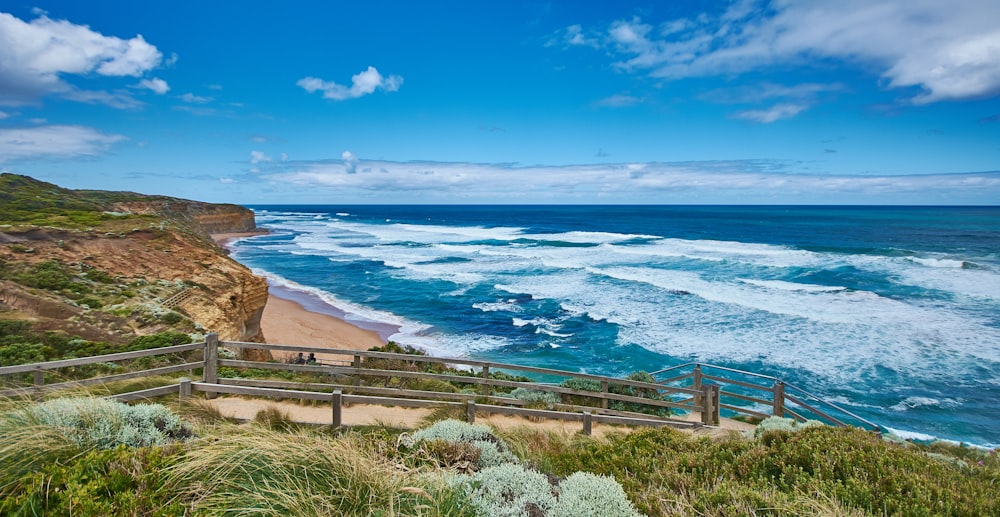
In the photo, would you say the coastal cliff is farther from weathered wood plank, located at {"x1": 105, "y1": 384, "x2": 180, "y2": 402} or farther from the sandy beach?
weathered wood plank, located at {"x1": 105, "y1": 384, "x2": 180, "y2": 402}

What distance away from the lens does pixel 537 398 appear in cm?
1038

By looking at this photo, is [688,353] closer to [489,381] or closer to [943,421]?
[943,421]

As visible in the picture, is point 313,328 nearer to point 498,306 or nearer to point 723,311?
point 498,306

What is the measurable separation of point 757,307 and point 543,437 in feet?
78.9

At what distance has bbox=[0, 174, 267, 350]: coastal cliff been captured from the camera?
1273cm

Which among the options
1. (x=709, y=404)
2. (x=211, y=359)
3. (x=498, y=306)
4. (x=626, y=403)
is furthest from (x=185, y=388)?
(x=498, y=306)

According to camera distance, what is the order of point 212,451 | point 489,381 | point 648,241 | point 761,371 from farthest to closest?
point 648,241 < point 761,371 < point 489,381 < point 212,451

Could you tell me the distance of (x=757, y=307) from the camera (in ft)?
90.7

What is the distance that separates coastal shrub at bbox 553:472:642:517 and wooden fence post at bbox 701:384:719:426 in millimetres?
5616

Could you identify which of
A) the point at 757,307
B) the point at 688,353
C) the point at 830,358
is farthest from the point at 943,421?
the point at 757,307

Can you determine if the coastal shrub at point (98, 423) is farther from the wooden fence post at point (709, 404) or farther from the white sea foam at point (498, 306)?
the white sea foam at point (498, 306)

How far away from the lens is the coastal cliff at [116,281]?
1273cm

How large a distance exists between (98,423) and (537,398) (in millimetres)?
7219

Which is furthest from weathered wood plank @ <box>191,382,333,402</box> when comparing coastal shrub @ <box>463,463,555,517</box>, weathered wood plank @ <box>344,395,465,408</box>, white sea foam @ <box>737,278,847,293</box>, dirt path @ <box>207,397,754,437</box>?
white sea foam @ <box>737,278,847,293</box>
